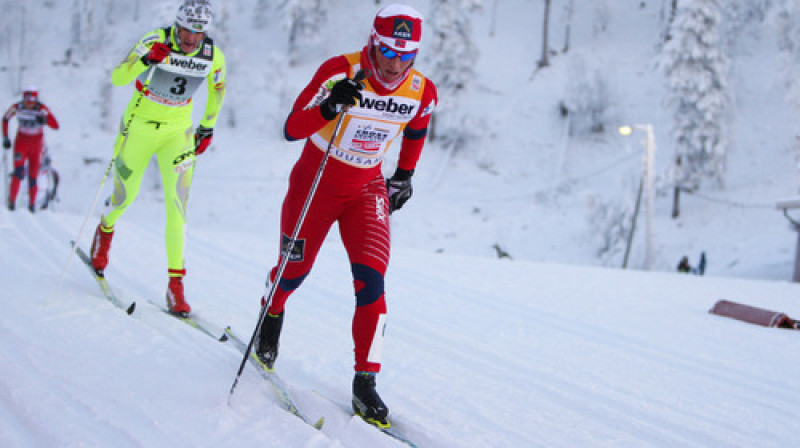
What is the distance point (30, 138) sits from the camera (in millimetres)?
11508

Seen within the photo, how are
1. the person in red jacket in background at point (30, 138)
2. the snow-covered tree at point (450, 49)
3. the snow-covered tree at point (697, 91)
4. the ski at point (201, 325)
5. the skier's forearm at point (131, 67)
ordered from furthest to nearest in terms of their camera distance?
the snow-covered tree at point (450, 49) → the snow-covered tree at point (697, 91) → the person in red jacket in background at point (30, 138) → the skier's forearm at point (131, 67) → the ski at point (201, 325)

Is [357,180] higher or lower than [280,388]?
higher

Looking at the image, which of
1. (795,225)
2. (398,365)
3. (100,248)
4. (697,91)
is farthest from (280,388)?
(697,91)

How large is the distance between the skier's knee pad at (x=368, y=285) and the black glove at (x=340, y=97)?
83cm

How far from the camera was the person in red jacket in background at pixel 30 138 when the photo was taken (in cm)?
1123

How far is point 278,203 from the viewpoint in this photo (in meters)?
29.4

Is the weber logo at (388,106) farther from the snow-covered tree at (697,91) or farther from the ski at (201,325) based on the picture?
the snow-covered tree at (697,91)

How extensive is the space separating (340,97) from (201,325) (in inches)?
94.0

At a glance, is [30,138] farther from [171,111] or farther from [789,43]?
[789,43]

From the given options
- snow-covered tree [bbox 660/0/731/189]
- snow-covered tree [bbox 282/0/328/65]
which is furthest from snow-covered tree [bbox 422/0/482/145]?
snow-covered tree [bbox 660/0/731/189]

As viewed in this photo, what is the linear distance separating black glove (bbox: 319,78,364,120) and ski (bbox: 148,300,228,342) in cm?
197

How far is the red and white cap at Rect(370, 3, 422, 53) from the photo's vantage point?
341 cm

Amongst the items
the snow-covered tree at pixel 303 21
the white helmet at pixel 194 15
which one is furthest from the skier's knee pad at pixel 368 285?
the snow-covered tree at pixel 303 21

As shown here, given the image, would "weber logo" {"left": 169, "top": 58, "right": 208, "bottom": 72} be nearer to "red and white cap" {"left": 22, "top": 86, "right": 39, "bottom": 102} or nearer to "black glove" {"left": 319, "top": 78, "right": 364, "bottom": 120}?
"black glove" {"left": 319, "top": 78, "right": 364, "bottom": 120}
